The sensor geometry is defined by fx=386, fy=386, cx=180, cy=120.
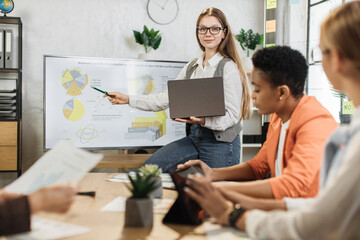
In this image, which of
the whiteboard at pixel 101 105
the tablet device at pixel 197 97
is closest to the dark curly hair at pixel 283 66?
the tablet device at pixel 197 97

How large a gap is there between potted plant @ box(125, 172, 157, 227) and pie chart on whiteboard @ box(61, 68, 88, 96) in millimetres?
2665

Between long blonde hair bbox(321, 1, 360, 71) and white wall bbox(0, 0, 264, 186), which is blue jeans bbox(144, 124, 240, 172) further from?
white wall bbox(0, 0, 264, 186)

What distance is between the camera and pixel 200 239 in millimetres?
904

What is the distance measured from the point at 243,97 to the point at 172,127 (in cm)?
142

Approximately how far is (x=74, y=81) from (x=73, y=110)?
26 centimetres

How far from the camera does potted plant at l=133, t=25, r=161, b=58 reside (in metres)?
3.72

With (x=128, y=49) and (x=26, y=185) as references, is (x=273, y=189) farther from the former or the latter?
(x=128, y=49)

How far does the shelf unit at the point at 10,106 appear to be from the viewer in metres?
3.37

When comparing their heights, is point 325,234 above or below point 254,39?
below

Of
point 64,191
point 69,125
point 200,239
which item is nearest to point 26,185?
point 64,191

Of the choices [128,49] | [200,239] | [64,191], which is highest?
[128,49]

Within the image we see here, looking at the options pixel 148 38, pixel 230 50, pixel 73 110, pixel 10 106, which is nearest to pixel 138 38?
pixel 148 38

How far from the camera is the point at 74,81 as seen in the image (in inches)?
138

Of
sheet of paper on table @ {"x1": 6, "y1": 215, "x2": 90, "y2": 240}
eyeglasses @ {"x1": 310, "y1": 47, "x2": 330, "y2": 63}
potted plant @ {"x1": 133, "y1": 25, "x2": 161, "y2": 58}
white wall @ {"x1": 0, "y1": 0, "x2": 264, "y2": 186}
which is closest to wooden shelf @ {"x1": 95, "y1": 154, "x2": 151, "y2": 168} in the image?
white wall @ {"x1": 0, "y1": 0, "x2": 264, "y2": 186}
